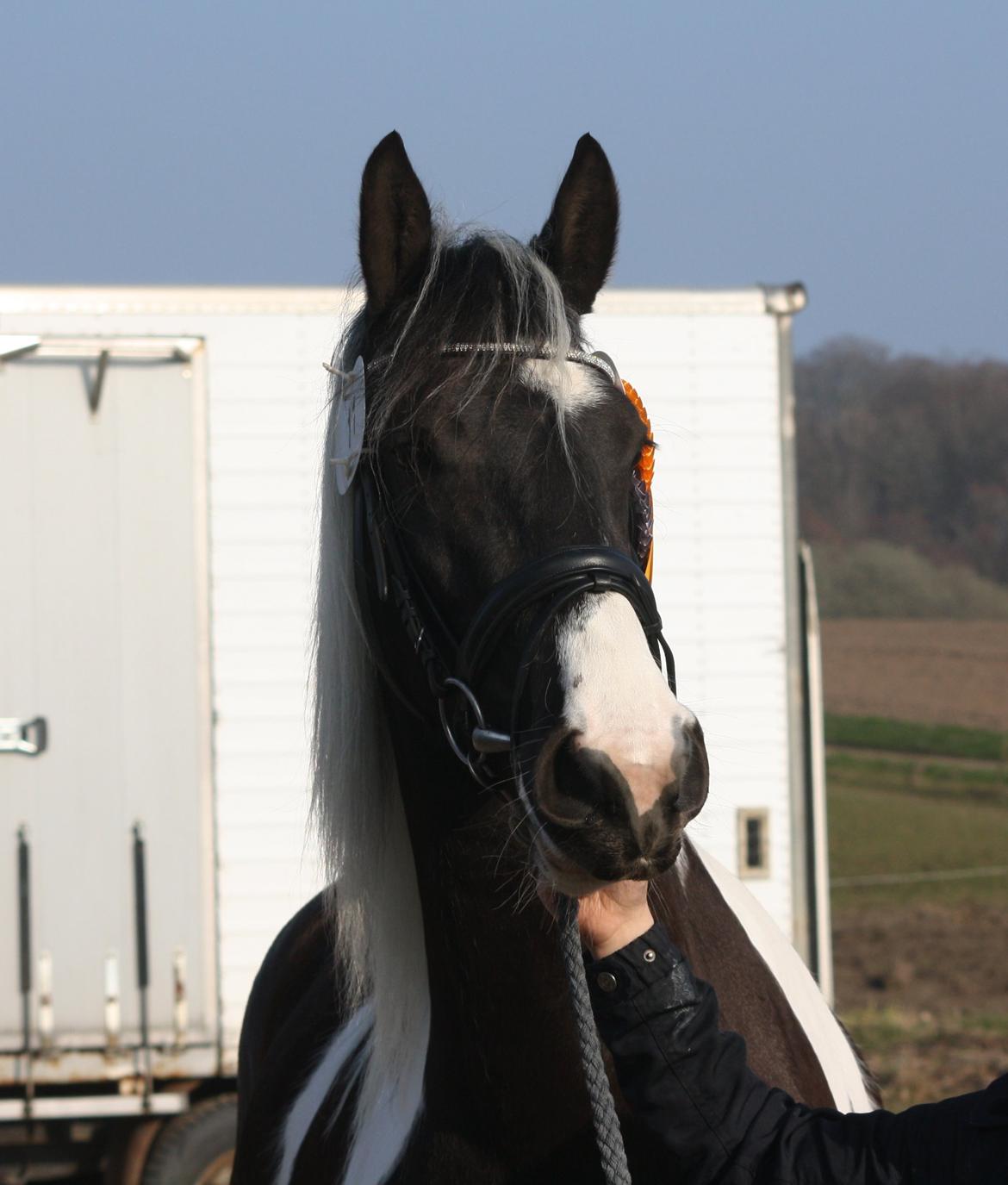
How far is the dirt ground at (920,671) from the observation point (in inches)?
874

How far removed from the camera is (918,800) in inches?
704

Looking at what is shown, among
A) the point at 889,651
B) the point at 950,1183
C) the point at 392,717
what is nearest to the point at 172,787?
the point at 392,717

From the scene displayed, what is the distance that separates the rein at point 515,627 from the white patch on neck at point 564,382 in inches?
1.1

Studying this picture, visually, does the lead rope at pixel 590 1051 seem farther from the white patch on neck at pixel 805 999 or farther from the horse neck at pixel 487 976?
the white patch on neck at pixel 805 999

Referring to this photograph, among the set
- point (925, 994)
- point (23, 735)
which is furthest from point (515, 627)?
point (925, 994)

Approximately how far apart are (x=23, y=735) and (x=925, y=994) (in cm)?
737

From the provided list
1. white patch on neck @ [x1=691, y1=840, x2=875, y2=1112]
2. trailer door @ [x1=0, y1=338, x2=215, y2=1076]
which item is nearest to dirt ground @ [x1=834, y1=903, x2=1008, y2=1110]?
trailer door @ [x1=0, y1=338, x2=215, y2=1076]

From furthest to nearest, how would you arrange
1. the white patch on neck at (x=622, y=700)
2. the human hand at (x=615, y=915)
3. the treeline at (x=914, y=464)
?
the treeline at (x=914, y=464) → the human hand at (x=615, y=915) → the white patch on neck at (x=622, y=700)

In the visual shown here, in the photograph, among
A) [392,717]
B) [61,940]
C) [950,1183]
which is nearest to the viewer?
[950,1183]

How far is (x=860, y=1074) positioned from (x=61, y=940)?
3.67 m

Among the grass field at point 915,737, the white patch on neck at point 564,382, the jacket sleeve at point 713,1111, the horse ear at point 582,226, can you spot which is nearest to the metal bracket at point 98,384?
the horse ear at point 582,226

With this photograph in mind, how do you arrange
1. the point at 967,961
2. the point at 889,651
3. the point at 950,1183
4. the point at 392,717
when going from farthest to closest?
the point at 889,651 < the point at 967,961 < the point at 392,717 < the point at 950,1183

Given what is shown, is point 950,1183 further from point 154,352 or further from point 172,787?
point 154,352

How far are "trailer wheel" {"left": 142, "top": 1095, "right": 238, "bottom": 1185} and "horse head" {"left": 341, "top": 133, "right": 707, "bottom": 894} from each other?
169 inches
